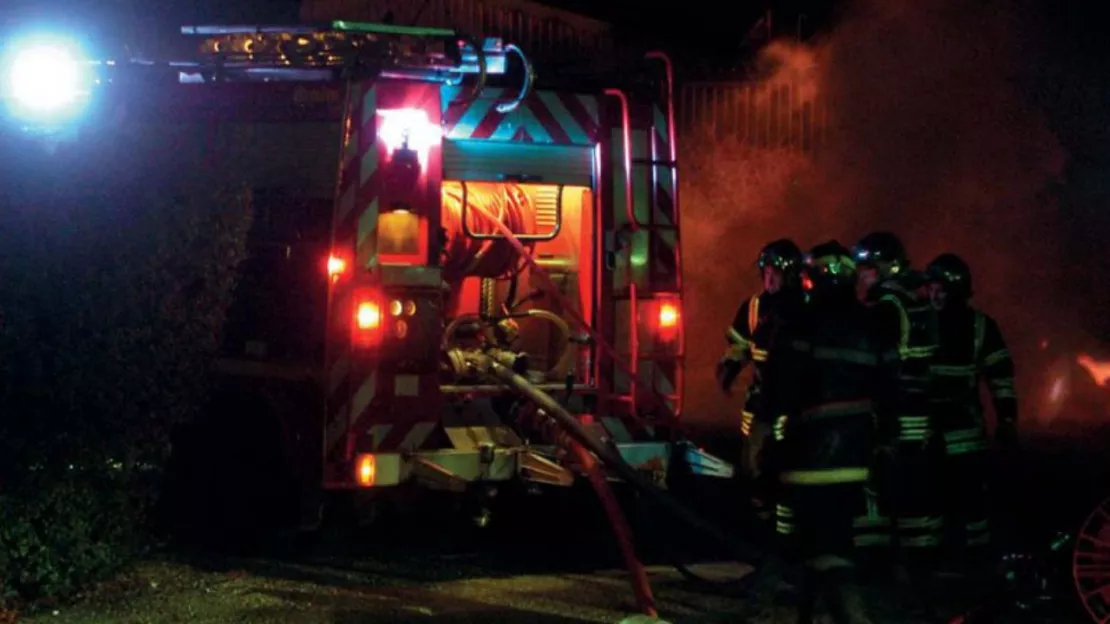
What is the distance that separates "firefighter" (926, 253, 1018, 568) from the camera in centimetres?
718

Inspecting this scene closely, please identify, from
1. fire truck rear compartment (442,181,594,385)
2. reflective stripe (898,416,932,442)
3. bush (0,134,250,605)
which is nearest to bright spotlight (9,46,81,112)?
bush (0,134,250,605)

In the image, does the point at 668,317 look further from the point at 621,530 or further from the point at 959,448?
the point at 959,448

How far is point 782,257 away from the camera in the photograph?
7.48 meters

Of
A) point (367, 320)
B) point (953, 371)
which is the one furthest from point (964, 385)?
point (367, 320)

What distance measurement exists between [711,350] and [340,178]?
8960mm

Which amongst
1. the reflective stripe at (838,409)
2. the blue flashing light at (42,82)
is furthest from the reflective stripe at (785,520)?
the blue flashing light at (42,82)

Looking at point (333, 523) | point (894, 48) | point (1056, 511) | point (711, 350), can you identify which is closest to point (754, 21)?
point (894, 48)

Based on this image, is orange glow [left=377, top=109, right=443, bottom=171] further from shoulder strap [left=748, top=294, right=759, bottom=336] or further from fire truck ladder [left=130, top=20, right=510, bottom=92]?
shoulder strap [left=748, top=294, right=759, bottom=336]

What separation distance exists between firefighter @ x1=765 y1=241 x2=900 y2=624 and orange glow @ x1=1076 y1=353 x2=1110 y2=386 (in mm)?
9155

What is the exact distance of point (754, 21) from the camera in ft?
58.2

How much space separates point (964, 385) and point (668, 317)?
5.95 ft

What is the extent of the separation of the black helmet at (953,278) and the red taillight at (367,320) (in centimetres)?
286

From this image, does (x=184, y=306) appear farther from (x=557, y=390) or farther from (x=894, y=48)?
(x=894, y=48)

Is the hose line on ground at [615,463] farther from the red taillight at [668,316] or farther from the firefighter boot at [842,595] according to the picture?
the firefighter boot at [842,595]
